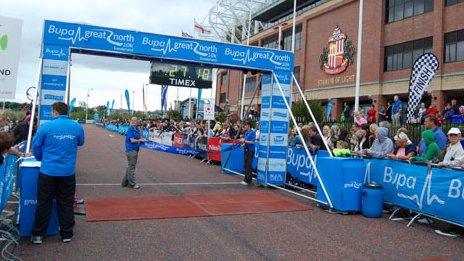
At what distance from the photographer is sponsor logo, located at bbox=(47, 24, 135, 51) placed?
10102mm

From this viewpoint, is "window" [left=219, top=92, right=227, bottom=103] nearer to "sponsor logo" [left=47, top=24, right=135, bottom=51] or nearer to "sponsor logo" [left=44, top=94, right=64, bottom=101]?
"sponsor logo" [left=47, top=24, right=135, bottom=51]

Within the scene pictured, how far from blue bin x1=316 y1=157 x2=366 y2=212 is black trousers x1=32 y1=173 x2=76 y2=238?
5327 mm

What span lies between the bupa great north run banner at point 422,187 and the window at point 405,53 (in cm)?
2596

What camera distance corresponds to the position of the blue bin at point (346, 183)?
30.4ft

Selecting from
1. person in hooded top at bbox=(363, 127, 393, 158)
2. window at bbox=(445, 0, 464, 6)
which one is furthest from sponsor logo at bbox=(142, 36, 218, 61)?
window at bbox=(445, 0, 464, 6)

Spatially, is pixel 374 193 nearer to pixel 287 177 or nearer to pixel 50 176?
pixel 287 177

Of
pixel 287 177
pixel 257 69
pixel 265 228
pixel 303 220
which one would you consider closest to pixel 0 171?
pixel 265 228

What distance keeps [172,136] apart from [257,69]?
1571 centimetres

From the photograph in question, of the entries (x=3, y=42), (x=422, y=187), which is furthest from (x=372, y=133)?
(x=3, y=42)

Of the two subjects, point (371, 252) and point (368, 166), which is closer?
point (371, 252)

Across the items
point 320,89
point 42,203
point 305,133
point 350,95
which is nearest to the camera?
point 42,203

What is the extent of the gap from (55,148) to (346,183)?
572cm

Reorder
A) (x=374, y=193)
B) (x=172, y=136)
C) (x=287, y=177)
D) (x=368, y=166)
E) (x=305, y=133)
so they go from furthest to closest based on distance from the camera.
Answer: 1. (x=172, y=136)
2. (x=287, y=177)
3. (x=305, y=133)
4. (x=368, y=166)
5. (x=374, y=193)

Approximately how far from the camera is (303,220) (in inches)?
335
